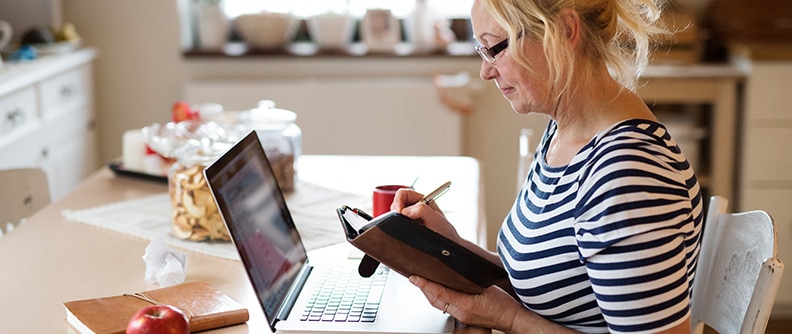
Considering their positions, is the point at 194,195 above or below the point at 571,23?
below

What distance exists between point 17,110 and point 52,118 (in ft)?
0.92

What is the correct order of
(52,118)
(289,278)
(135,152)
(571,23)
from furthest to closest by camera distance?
(52,118), (135,152), (289,278), (571,23)

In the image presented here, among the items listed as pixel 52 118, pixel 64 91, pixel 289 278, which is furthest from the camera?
pixel 64 91

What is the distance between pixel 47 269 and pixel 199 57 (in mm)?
2152

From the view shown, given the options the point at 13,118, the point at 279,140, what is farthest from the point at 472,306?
the point at 13,118

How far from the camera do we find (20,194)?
214 centimetres

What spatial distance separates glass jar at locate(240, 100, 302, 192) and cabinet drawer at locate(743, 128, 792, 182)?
1892 millimetres

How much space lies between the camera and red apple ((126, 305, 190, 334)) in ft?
3.89

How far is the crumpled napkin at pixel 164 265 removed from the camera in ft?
4.89

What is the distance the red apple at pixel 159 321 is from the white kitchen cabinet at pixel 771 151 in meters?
2.59

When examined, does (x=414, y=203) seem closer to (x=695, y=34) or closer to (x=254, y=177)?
(x=254, y=177)

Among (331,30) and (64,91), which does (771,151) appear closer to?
(331,30)

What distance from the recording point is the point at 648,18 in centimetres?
146

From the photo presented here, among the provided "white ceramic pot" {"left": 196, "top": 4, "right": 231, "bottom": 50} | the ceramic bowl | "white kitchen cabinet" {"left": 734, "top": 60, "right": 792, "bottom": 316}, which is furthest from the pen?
"white ceramic pot" {"left": 196, "top": 4, "right": 231, "bottom": 50}
